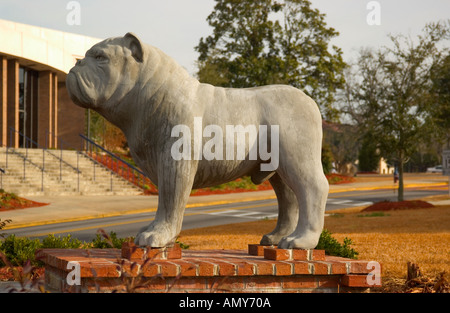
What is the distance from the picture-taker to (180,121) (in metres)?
4.45

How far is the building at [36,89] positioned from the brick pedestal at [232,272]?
24.3 metres

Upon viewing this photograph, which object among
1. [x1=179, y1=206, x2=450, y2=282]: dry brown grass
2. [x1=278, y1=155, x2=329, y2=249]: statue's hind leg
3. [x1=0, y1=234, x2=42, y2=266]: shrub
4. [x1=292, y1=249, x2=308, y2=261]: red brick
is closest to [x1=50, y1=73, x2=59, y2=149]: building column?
[x1=179, y1=206, x2=450, y2=282]: dry brown grass

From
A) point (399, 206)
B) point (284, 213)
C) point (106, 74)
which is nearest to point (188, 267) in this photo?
point (284, 213)

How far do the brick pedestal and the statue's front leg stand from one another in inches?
5.6

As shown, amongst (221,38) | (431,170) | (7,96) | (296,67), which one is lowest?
(431,170)

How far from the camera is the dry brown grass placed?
22.6 ft

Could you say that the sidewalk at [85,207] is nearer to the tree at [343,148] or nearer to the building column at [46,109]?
the building column at [46,109]

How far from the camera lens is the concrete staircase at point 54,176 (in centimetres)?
2134

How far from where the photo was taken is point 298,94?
16.1ft

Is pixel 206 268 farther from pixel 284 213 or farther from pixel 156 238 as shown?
pixel 284 213
